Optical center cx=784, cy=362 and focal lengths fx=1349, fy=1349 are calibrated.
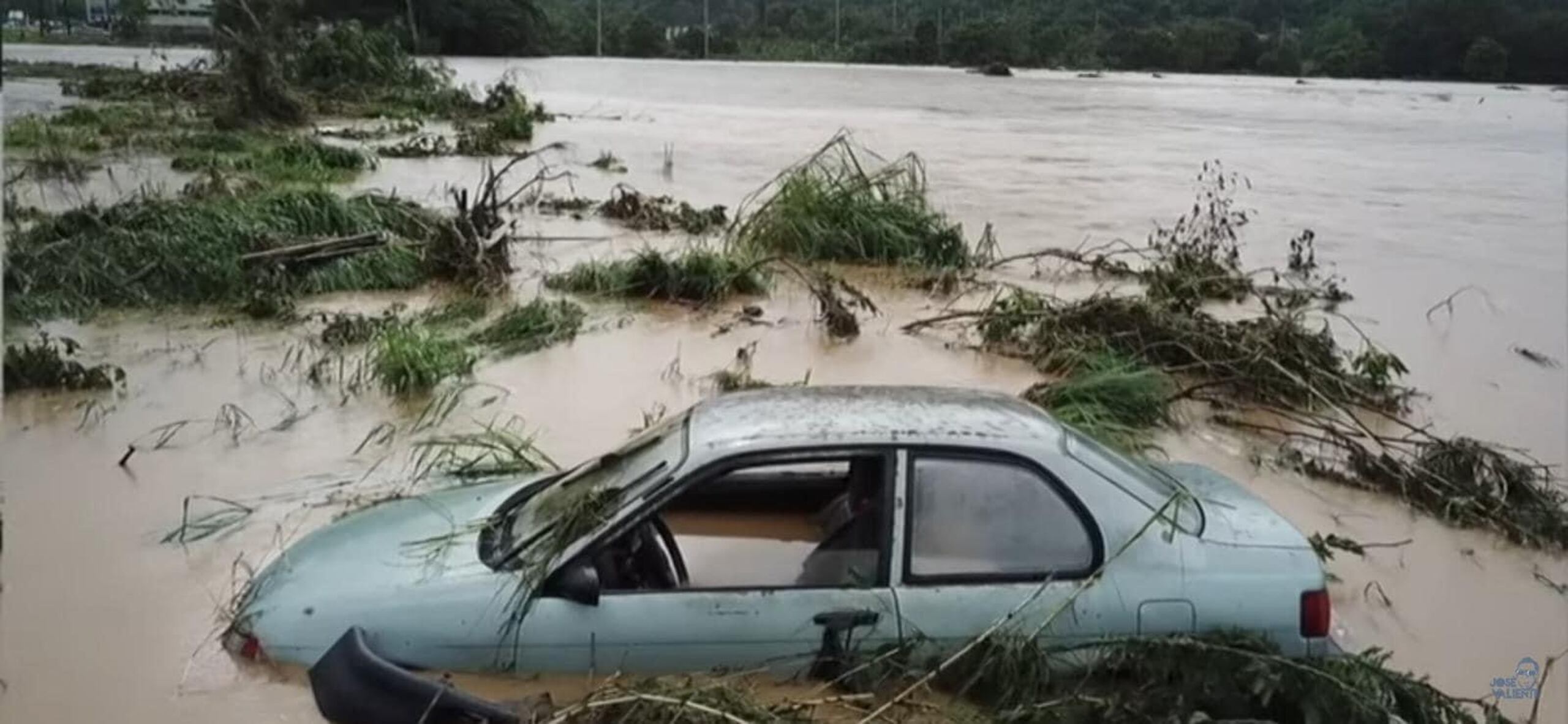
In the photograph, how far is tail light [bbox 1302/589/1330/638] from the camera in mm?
4858

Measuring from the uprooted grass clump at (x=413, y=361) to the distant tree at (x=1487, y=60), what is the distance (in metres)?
80.8

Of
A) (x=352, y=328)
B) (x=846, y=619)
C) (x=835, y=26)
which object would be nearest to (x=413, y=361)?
(x=352, y=328)

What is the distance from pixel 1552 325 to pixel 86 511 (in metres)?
14.7

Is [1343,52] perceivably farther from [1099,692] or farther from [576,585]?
[576,585]

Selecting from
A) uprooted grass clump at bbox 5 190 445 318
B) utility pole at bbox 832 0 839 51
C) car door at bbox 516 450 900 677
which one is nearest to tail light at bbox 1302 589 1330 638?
car door at bbox 516 450 900 677

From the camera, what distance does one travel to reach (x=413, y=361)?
1041 cm

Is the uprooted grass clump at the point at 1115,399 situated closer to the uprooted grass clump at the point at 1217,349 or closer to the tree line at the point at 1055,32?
the uprooted grass clump at the point at 1217,349

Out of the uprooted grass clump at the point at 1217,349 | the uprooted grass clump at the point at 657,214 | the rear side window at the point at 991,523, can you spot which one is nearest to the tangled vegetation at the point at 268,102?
the uprooted grass clump at the point at 657,214

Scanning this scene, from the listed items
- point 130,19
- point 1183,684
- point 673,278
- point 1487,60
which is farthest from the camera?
point 1487,60

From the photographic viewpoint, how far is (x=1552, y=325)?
15.2 m

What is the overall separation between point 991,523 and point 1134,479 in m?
0.70

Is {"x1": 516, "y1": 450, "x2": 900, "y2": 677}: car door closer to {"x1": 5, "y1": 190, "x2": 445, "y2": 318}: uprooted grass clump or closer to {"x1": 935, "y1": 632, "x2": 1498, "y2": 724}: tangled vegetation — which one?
{"x1": 935, "y1": 632, "x2": 1498, "y2": 724}: tangled vegetation

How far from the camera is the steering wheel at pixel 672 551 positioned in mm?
4785

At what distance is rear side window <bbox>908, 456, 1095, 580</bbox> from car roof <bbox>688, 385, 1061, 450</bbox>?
0.40 ft
